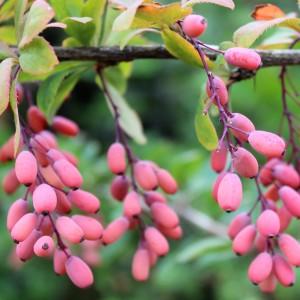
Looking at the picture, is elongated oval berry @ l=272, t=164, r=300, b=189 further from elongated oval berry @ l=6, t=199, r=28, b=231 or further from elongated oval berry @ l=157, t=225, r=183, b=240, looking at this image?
elongated oval berry @ l=6, t=199, r=28, b=231

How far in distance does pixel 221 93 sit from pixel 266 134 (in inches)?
3.1

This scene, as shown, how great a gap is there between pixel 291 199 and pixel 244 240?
0.09m

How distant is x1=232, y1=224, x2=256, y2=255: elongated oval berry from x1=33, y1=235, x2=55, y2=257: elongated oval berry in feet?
0.97

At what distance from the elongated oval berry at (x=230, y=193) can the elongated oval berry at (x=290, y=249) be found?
180 millimetres

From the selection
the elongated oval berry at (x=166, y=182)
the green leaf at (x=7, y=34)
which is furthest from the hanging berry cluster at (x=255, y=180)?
the green leaf at (x=7, y=34)

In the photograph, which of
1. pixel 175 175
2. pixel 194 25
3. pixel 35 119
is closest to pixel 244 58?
pixel 194 25

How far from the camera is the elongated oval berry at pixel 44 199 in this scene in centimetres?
99

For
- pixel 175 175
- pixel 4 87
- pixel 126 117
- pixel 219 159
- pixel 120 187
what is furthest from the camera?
pixel 175 175

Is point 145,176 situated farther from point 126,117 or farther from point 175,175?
point 175,175

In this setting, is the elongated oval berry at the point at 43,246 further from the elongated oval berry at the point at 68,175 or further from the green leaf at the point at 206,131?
the green leaf at the point at 206,131

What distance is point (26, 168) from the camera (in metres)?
1.00

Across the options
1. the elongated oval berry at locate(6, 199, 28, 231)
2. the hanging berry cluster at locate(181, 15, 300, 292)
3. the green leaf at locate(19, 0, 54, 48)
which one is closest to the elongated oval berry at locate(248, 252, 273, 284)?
the hanging berry cluster at locate(181, 15, 300, 292)

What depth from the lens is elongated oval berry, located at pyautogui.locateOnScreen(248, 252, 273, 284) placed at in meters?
1.12

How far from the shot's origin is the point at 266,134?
98 cm
